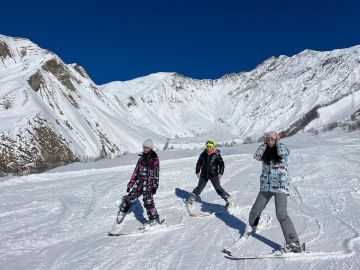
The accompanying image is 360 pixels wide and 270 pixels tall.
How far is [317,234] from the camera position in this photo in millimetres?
8289

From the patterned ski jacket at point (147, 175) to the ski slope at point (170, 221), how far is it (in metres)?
0.86

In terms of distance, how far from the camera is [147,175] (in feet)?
31.3

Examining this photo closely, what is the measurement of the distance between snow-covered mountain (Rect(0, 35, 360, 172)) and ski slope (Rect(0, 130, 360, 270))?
13.8 metres

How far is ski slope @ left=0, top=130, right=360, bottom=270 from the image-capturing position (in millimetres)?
7332

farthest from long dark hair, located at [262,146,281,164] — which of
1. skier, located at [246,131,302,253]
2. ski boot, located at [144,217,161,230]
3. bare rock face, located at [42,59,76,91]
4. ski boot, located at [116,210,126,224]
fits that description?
bare rock face, located at [42,59,76,91]

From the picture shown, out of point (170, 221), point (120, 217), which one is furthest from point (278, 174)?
point (120, 217)

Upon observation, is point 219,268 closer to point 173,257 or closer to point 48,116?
point 173,257

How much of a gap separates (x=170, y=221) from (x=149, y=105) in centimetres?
12128

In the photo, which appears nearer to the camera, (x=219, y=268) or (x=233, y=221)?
(x=219, y=268)

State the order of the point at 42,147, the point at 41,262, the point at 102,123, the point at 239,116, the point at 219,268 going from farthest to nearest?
the point at 239,116, the point at 102,123, the point at 42,147, the point at 41,262, the point at 219,268

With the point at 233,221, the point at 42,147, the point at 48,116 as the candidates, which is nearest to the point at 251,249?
the point at 233,221

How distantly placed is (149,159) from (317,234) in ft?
10.9

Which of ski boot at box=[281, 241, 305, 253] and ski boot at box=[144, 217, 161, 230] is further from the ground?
ski boot at box=[144, 217, 161, 230]

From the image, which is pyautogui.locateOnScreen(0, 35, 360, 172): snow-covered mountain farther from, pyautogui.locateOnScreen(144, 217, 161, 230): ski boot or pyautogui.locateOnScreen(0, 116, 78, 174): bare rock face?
pyautogui.locateOnScreen(144, 217, 161, 230): ski boot
